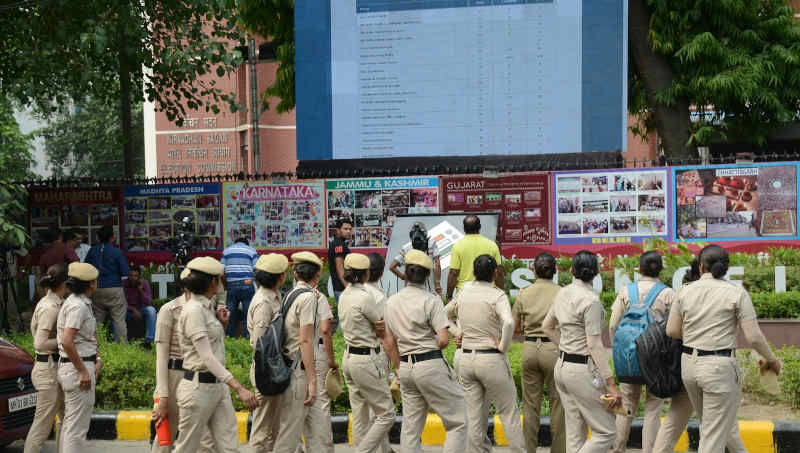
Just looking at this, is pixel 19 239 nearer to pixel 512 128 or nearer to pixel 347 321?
pixel 347 321

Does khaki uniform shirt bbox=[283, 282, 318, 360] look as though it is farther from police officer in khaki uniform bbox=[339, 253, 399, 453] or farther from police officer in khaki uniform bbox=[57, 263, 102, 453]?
police officer in khaki uniform bbox=[57, 263, 102, 453]

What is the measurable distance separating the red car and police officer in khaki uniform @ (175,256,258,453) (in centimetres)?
269

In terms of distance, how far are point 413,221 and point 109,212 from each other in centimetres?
612

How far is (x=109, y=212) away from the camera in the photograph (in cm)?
1650

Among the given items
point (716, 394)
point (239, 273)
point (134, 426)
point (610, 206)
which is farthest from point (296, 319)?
point (610, 206)

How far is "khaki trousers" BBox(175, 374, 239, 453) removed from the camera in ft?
21.0

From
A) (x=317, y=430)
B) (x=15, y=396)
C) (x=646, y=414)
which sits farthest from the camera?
(x=15, y=396)

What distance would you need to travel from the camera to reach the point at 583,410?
6.77 m

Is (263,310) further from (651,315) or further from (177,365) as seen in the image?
(651,315)

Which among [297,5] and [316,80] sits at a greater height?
[297,5]

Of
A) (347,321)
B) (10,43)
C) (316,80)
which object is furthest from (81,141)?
(347,321)

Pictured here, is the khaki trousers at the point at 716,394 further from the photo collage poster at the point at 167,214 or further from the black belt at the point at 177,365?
the photo collage poster at the point at 167,214

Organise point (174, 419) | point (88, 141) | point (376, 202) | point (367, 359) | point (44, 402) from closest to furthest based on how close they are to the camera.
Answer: point (174, 419)
point (367, 359)
point (44, 402)
point (376, 202)
point (88, 141)

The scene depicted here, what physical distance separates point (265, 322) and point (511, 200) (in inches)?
340
